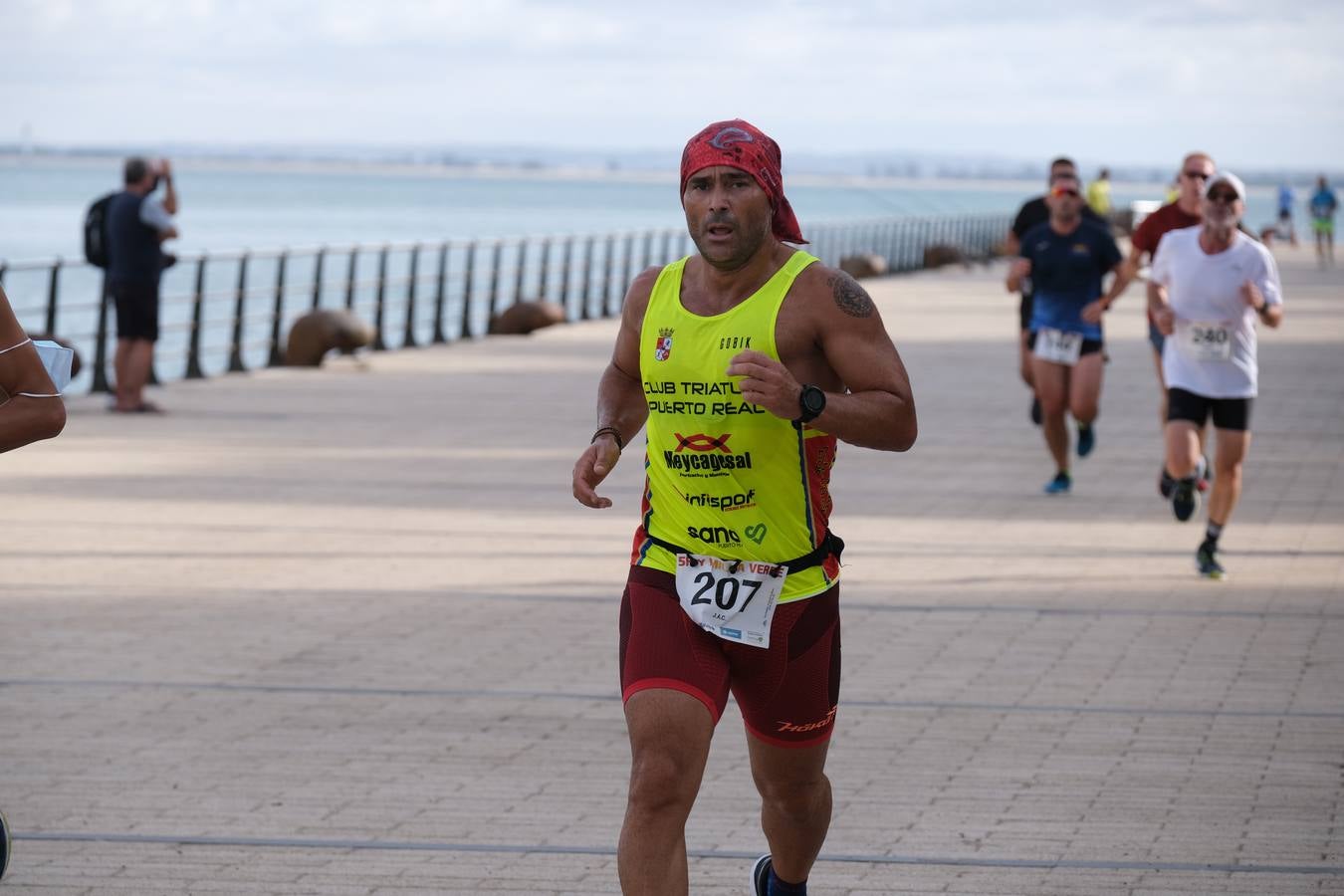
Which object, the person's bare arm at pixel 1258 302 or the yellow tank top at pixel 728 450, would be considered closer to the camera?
the yellow tank top at pixel 728 450

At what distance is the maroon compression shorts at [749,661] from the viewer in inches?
174

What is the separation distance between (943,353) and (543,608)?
1531 centimetres

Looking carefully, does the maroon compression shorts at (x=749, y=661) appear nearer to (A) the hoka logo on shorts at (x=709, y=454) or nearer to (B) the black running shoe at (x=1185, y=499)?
(A) the hoka logo on shorts at (x=709, y=454)

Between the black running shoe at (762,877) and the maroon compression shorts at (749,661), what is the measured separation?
46 cm

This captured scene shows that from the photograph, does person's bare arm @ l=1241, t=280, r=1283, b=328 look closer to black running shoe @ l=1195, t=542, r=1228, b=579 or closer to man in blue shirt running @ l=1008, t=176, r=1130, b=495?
black running shoe @ l=1195, t=542, r=1228, b=579

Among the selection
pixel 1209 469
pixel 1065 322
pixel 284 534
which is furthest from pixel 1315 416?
pixel 284 534

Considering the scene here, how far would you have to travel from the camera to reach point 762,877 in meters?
4.93

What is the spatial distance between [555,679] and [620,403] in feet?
9.92

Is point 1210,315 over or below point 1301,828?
over

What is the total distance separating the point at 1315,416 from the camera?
17.6m

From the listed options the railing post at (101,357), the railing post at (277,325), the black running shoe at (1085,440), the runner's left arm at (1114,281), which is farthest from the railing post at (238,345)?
the runner's left arm at (1114,281)

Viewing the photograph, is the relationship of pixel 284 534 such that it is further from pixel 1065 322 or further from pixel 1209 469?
pixel 1209 469

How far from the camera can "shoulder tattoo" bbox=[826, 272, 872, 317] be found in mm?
4445

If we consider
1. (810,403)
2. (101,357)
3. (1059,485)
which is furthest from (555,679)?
(101,357)
